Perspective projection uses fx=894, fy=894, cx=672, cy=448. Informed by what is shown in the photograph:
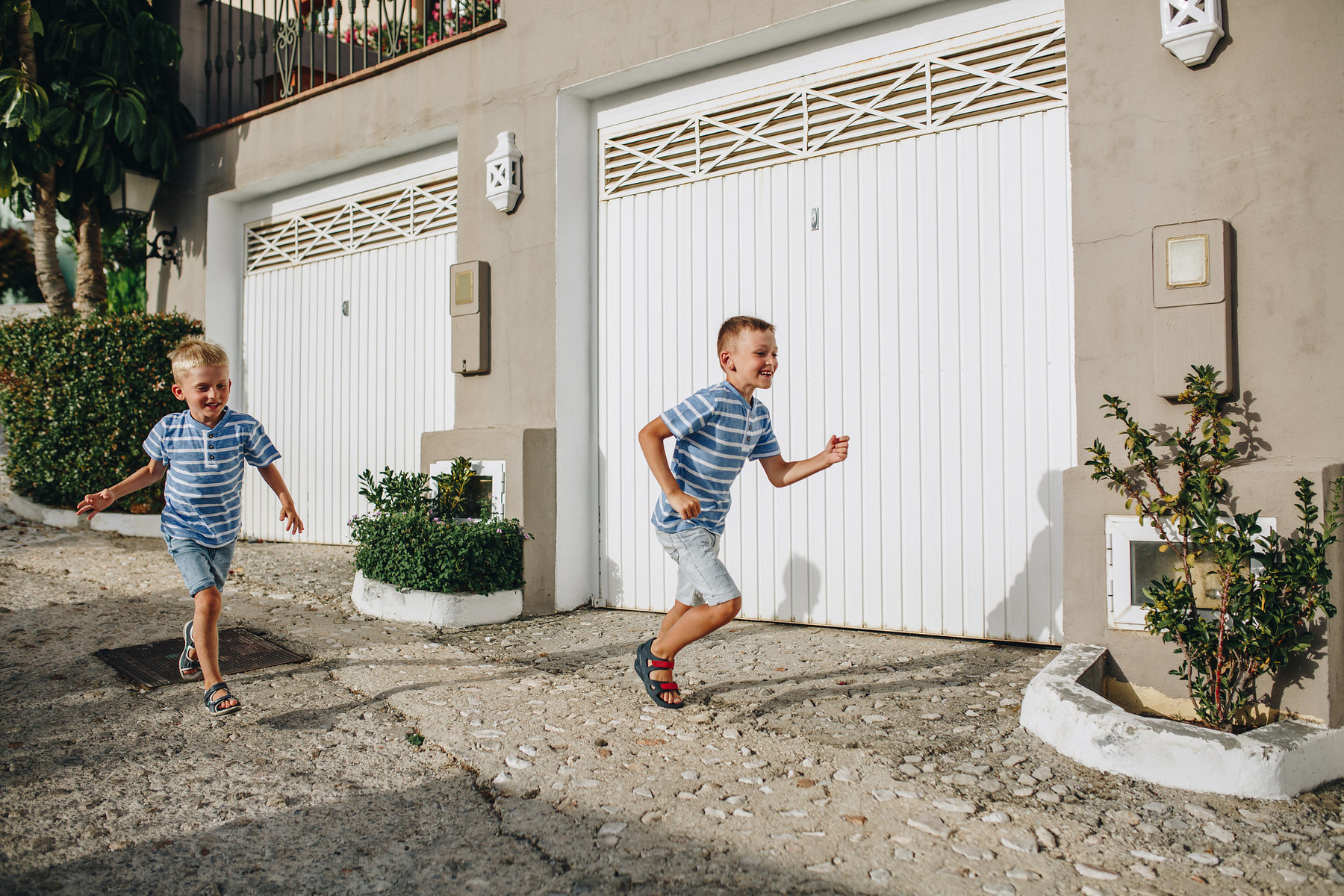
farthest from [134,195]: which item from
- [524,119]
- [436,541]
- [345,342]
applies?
[436,541]

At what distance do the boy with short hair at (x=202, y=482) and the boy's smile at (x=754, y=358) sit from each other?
202 cm

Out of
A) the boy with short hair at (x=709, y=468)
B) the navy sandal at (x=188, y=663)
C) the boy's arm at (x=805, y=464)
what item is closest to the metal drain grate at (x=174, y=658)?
the navy sandal at (x=188, y=663)

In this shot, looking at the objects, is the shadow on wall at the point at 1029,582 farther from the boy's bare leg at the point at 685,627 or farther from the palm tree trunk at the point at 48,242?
the palm tree trunk at the point at 48,242

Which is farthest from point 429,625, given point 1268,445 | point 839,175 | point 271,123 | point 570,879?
point 271,123

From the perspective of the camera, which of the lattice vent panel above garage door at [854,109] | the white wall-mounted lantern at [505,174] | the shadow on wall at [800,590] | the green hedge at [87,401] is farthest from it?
the green hedge at [87,401]

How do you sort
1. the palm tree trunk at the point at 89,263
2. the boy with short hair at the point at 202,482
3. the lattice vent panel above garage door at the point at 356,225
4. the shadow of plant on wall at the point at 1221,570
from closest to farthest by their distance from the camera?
the shadow of plant on wall at the point at 1221,570 < the boy with short hair at the point at 202,482 < the lattice vent panel above garage door at the point at 356,225 < the palm tree trunk at the point at 89,263

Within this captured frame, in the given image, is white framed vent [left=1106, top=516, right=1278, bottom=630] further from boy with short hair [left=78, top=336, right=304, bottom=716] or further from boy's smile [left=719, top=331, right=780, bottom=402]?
boy with short hair [left=78, top=336, right=304, bottom=716]

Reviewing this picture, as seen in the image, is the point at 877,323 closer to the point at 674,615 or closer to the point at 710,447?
the point at 710,447

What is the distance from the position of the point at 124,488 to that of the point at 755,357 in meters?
2.62

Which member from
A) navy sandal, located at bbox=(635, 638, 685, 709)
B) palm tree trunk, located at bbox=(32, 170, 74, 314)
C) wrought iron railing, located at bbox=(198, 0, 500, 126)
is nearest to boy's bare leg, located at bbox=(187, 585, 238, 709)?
navy sandal, located at bbox=(635, 638, 685, 709)

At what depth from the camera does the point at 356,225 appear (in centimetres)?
758

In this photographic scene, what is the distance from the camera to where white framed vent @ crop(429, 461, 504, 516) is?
18.6ft

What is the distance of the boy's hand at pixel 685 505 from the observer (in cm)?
322

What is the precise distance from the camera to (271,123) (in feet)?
25.3
